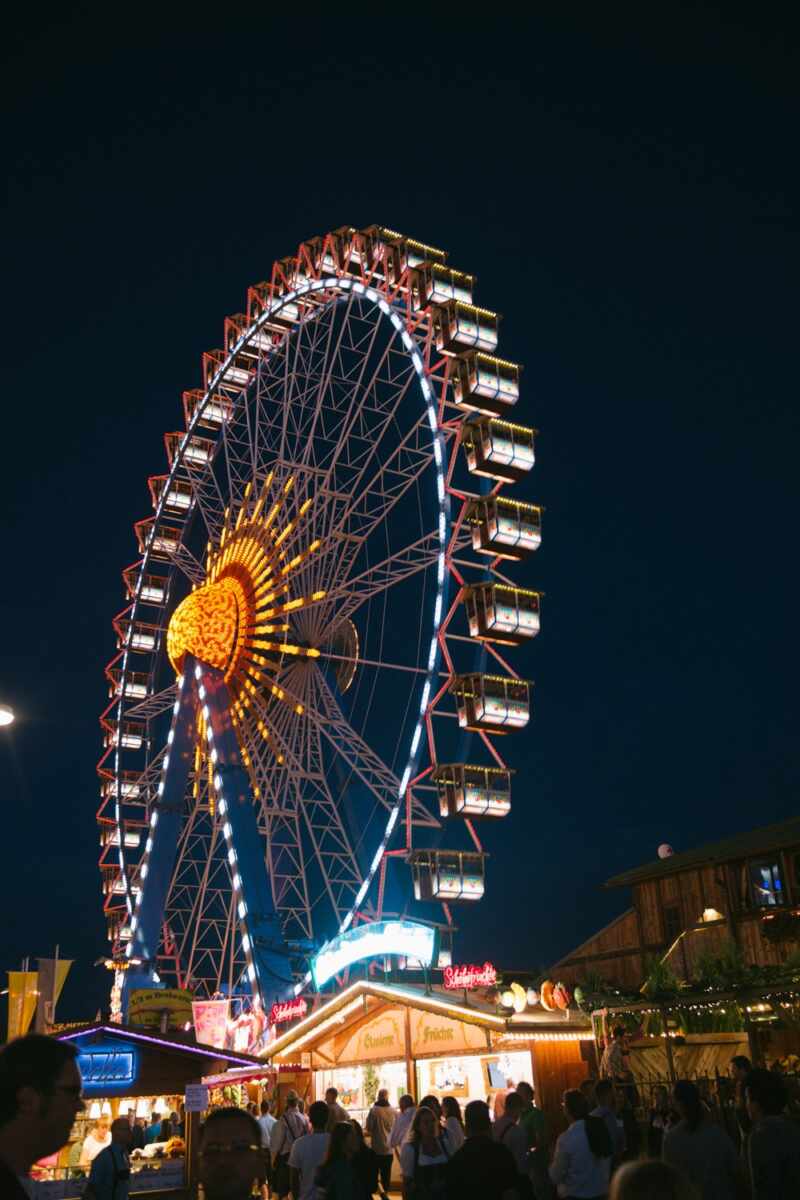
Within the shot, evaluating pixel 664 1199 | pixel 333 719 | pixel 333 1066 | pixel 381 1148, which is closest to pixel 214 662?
pixel 333 719

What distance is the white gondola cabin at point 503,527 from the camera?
26.1 metres

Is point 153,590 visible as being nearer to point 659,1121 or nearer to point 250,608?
point 250,608

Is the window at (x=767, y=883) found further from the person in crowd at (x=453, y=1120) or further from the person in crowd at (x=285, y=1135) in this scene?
the person in crowd at (x=453, y=1120)

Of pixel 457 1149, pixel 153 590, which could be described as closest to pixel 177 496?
pixel 153 590

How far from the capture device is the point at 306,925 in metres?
34.8

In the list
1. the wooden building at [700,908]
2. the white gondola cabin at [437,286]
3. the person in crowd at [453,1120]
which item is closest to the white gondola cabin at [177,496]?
the white gondola cabin at [437,286]

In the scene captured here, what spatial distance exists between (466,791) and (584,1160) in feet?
57.3

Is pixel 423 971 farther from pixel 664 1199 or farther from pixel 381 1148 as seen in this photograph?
pixel 664 1199

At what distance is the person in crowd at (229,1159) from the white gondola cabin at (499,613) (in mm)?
22607

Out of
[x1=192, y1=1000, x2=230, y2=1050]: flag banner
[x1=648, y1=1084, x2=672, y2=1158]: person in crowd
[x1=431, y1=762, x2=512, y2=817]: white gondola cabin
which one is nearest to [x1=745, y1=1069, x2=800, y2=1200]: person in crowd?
[x1=648, y1=1084, x2=672, y2=1158]: person in crowd

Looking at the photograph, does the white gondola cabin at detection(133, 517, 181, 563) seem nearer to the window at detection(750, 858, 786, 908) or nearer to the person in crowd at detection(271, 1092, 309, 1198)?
the window at detection(750, 858, 786, 908)

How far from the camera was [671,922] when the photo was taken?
25359mm

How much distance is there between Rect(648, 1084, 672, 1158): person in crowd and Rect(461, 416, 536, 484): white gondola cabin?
51.5 ft

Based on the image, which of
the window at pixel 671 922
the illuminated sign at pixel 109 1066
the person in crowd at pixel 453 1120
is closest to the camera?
the person in crowd at pixel 453 1120
